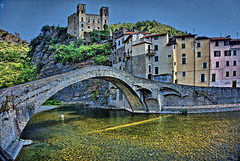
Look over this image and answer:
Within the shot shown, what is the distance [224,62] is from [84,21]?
169 ft

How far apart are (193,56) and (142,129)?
19067 mm

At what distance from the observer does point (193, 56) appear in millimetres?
29141

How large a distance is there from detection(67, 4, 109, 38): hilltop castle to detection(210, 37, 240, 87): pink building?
1862 inches

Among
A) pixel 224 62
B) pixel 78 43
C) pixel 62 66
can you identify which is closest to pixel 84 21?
pixel 78 43

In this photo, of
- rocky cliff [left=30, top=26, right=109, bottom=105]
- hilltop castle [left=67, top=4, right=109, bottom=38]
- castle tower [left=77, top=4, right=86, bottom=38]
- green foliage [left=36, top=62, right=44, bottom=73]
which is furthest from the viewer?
hilltop castle [left=67, top=4, right=109, bottom=38]

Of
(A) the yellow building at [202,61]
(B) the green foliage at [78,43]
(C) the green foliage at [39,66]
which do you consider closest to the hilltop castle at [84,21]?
(B) the green foliage at [78,43]

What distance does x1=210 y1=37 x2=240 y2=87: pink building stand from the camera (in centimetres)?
2759

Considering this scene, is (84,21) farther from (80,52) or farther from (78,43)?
(80,52)

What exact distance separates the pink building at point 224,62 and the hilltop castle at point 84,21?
4731cm

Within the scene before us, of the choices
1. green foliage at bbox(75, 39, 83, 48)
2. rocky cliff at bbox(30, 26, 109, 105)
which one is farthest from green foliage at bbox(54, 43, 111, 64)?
green foliage at bbox(75, 39, 83, 48)

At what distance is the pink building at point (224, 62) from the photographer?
2759 cm

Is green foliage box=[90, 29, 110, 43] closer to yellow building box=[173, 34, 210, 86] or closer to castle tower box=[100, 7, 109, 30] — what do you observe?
castle tower box=[100, 7, 109, 30]

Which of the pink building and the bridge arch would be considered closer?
the bridge arch

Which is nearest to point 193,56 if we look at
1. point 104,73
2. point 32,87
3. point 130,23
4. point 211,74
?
point 211,74
